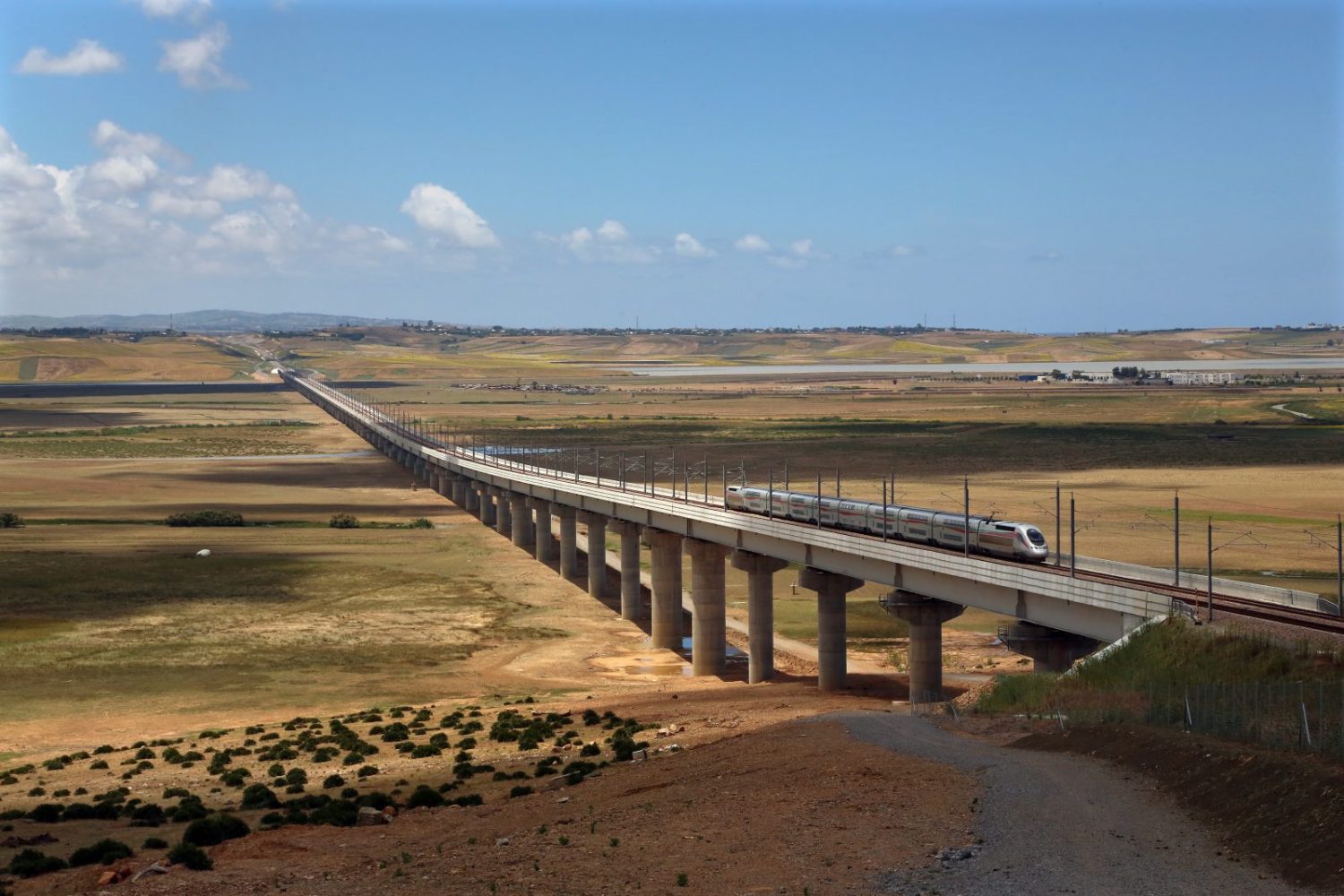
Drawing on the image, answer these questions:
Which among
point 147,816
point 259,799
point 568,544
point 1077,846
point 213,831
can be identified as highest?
point 1077,846

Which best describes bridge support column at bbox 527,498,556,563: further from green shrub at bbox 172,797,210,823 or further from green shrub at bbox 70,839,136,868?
green shrub at bbox 70,839,136,868

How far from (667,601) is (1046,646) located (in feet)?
100

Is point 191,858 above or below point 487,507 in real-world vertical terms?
above

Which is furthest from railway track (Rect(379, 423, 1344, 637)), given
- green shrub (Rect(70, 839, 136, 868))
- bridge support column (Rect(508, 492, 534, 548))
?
bridge support column (Rect(508, 492, 534, 548))

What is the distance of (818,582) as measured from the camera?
2699 inches

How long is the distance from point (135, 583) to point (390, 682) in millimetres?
A: 30976

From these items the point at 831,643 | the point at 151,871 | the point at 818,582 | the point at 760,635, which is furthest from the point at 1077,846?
the point at 760,635

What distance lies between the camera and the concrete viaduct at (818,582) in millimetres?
53438

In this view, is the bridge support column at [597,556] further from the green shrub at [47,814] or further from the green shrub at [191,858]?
the green shrub at [191,858]

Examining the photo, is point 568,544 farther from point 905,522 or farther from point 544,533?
point 905,522

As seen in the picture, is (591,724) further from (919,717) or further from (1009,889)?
(1009,889)

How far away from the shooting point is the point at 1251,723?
35.9m

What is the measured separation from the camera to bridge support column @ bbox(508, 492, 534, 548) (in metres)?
124

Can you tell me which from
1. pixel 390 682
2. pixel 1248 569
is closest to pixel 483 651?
pixel 390 682
